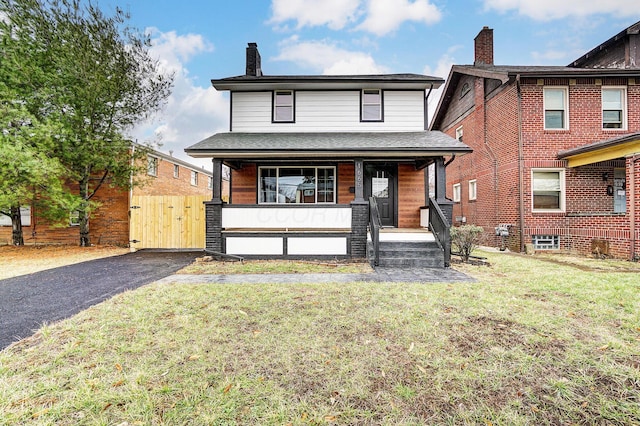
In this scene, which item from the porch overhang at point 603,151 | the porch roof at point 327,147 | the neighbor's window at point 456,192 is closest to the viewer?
the porch overhang at point 603,151

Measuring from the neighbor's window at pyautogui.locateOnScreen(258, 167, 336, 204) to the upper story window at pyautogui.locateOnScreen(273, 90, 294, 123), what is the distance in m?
1.98

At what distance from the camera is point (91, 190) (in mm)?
12203

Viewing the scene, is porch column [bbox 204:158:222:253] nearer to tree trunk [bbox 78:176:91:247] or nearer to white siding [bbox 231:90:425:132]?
white siding [bbox 231:90:425:132]

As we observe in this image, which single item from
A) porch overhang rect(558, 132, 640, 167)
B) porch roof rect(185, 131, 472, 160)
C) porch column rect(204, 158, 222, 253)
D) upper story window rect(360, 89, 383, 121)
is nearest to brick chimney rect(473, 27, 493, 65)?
porch overhang rect(558, 132, 640, 167)

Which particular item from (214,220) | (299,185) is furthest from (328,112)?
(214,220)

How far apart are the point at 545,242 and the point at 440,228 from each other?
17.6 ft

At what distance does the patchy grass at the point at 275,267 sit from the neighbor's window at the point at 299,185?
2.82 m

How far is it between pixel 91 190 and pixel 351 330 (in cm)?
1375

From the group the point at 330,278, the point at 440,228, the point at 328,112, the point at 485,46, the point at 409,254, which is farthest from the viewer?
the point at 485,46

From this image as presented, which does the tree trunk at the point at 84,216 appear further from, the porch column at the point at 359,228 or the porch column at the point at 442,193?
the porch column at the point at 442,193

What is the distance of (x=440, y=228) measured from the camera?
25.3ft

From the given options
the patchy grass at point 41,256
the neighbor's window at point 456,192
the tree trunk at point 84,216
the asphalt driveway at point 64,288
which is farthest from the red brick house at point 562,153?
the tree trunk at point 84,216

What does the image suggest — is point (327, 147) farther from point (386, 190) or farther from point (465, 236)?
point (465, 236)

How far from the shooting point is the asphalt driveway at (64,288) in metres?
3.82
